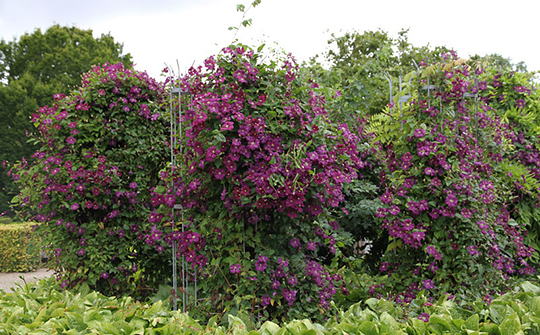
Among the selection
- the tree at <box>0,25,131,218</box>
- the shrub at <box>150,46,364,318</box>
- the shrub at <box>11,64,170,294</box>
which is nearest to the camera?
the shrub at <box>150,46,364,318</box>

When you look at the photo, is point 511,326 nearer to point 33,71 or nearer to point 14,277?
point 14,277

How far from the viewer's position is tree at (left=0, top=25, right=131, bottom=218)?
19391mm

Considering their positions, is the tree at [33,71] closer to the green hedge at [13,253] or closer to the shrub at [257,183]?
the green hedge at [13,253]

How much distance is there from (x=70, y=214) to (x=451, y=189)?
355cm

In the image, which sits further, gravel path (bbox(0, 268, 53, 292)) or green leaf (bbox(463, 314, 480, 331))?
gravel path (bbox(0, 268, 53, 292))

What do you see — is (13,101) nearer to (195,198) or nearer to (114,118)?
(114,118)

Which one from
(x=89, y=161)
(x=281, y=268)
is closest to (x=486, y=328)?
(x=281, y=268)

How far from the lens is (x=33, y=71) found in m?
20.4

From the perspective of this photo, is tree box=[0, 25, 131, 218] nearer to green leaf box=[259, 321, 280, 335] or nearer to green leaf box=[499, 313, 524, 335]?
green leaf box=[259, 321, 280, 335]

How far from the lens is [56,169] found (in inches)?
161

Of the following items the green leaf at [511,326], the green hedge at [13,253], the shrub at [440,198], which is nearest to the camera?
the green leaf at [511,326]

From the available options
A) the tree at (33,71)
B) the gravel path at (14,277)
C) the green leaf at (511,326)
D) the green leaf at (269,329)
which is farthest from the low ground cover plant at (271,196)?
the tree at (33,71)

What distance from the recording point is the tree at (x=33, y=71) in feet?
63.6

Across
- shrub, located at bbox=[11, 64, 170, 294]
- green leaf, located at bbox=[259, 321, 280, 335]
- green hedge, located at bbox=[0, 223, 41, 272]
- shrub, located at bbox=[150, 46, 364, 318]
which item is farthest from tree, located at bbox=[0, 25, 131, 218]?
green leaf, located at bbox=[259, 321, 280, 335]
